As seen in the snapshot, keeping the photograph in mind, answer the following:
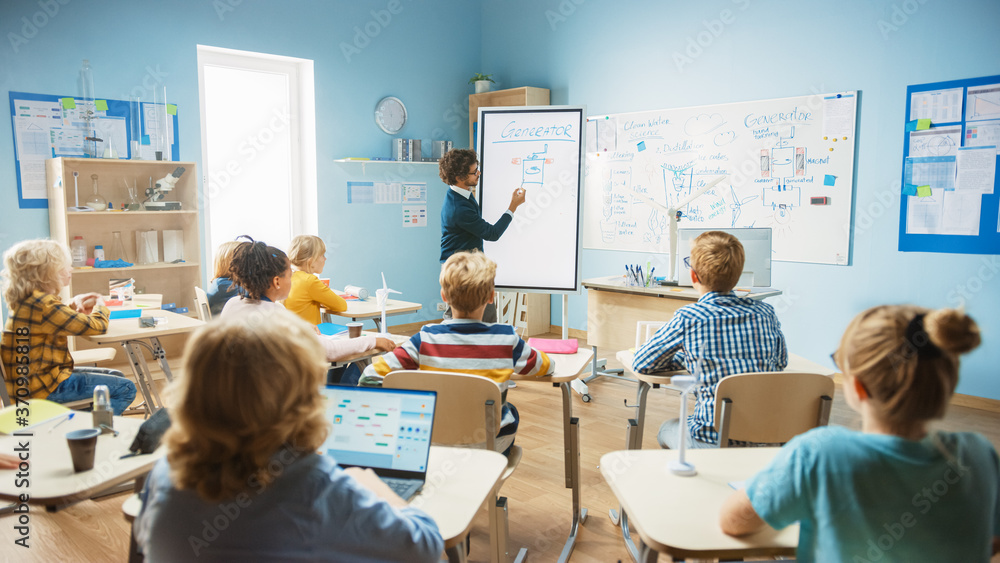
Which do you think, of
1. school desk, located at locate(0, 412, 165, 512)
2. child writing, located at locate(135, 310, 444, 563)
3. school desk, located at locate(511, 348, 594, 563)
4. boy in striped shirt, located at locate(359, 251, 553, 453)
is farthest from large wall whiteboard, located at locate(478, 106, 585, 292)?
child writing, located at locate(135, 310, 444, 563)

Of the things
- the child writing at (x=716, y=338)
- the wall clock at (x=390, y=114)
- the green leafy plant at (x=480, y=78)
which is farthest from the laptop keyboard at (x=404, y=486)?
the green leafy plant at (x=480, y=78)

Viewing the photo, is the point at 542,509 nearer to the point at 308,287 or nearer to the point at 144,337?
the point at 308,287

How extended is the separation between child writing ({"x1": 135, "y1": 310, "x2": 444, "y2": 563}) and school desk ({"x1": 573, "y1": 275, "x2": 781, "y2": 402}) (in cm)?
335

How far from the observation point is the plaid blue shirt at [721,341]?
219 cm

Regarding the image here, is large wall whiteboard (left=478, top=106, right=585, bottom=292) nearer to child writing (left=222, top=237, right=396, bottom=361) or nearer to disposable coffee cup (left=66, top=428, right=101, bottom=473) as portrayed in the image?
child writing (left=222, top=237, right=396, bottom=361)

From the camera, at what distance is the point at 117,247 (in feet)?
15.6

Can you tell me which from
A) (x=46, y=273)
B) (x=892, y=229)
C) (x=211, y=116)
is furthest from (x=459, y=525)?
(x=211, y=116)

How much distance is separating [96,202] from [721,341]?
413 centimetres

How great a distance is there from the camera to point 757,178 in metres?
4.94

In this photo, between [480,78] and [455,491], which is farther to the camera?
[480,78]

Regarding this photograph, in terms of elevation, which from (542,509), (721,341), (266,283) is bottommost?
(542,509)

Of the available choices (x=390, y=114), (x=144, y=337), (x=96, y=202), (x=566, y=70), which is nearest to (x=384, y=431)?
(x=144, y=337)

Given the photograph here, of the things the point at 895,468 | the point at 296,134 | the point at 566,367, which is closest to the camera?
the point at 895,468

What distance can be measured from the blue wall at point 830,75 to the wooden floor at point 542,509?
2.51 ft
